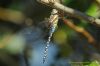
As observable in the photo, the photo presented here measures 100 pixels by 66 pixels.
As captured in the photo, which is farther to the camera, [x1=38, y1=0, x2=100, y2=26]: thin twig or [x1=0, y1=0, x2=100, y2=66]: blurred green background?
[x1=0, y1=0, x2=100, y2=66]: blurred green background

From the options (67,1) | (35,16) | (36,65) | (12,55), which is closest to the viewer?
(67,1)

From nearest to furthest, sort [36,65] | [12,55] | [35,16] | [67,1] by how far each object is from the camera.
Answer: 1. [67,1]
2. [36,65]
3. [35,16]
4. [12,55]

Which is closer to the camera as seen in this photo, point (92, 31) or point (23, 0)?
point (92, 31)

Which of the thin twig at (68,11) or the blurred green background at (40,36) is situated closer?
the thin twig at (68,11)

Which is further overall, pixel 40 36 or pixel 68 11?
pixel 40 36

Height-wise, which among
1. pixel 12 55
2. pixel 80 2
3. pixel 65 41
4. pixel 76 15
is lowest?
pixel 12 55

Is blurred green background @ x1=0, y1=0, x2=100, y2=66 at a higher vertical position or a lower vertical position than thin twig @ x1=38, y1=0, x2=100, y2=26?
lower

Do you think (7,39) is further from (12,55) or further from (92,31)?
(92,31)

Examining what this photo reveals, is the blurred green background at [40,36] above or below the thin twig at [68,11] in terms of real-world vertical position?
below

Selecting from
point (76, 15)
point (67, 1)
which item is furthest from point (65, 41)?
point (76, 15)

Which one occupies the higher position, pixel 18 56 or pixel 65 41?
pixel 65 41

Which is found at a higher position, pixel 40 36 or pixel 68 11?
pixel 68 11
